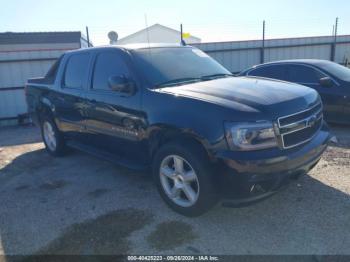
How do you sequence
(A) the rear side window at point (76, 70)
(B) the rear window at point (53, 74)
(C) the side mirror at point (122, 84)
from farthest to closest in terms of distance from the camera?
(B) the rear window at point (53, 74) < (A) the rear side window at point (76, 70) < (C) the side mirror at point (122, 84)

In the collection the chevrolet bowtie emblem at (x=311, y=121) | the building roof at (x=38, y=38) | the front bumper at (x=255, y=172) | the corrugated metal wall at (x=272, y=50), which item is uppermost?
the building roof at (x=38, y=38)

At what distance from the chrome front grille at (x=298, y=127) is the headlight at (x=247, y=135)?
0.60 ft

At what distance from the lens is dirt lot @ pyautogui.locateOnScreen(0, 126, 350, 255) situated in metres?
3.00

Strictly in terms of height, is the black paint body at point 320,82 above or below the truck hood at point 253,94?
below

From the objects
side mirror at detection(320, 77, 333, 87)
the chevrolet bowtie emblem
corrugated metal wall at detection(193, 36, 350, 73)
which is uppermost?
corrugated metal wall at detection(193, 36, 350, 73)

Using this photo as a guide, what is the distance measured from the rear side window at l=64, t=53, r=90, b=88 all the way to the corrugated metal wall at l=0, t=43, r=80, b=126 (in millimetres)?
5841

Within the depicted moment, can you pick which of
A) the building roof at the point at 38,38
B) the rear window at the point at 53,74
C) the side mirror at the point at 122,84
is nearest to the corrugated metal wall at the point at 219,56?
the rear window at the point at 53,74

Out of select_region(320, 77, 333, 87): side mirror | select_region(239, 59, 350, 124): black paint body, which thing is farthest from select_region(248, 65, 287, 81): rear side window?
select_region(320, 77, 333, 87): side mirror

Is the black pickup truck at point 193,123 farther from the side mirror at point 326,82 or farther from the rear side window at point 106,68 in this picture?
the side mirror at point 326,82

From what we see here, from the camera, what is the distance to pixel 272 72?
754 centimetres

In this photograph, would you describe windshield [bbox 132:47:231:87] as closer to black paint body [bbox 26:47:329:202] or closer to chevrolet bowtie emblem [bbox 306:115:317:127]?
black paint body [bbox 26:47:329:202]

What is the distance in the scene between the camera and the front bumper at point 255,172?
114 inches

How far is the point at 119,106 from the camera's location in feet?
13.0

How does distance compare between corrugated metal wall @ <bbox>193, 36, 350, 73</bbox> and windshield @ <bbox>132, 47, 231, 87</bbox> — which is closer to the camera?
windshield @ <bbox>132, 47, 231, 87</bbox>
